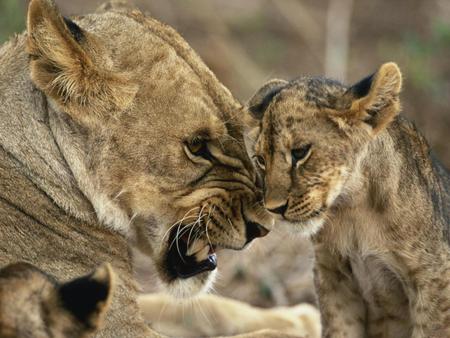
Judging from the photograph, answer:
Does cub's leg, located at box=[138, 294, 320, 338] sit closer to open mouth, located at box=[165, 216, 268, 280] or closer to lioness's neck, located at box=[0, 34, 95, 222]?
open mouth, located at box=[165, 216, 268, 280]

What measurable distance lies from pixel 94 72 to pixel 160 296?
223 cm

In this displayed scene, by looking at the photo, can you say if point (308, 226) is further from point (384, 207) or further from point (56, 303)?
point (56, 303)

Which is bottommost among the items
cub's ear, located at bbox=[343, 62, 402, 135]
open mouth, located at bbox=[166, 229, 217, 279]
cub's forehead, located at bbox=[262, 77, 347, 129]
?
open mouth, located at bbox=[166, 229, 217, 279]

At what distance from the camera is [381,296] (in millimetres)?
5336

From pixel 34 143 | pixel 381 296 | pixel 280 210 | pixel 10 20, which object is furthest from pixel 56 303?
pixel 10 20

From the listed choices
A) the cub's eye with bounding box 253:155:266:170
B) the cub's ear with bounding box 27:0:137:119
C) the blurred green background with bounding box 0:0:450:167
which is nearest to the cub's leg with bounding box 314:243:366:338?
the cub's eye with bounding box 253:155:266:170

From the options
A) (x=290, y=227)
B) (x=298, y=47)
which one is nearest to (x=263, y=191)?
(x=290, y=227)

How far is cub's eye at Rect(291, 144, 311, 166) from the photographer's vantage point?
15.6 feet

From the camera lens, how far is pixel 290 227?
4.75 metres

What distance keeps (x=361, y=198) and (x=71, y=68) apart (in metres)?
1.36

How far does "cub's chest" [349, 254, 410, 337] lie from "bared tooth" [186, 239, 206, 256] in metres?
0.70

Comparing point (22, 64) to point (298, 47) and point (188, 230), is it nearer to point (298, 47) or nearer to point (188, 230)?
point (188, 230)

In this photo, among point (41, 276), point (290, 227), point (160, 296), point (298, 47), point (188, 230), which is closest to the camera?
point (41, 276)

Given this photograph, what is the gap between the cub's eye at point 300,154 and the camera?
4.76 metres
